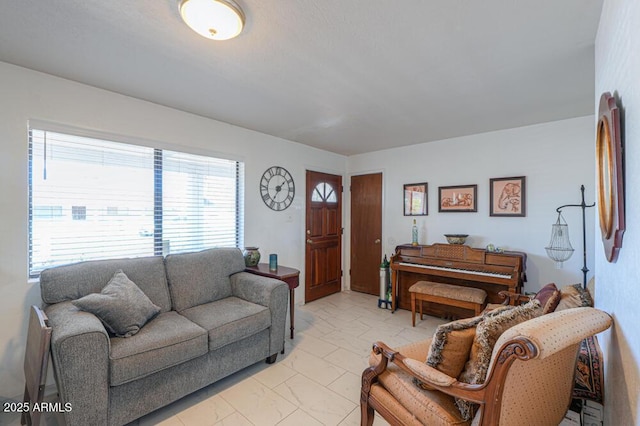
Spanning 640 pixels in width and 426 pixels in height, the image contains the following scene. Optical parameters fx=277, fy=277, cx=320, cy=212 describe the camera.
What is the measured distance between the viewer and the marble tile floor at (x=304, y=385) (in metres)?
1.87

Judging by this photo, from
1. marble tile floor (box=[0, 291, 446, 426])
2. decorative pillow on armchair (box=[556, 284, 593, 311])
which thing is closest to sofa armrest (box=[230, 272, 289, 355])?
marble tile floor (box=[0, 291, 446, 426])

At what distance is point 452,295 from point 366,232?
73.1 inches

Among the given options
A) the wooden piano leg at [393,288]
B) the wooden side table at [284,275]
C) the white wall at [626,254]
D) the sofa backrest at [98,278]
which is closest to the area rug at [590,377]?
the white wall at [626,254]

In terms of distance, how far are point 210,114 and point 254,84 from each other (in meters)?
0.97

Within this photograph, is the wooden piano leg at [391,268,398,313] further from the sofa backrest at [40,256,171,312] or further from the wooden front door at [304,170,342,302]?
the sofa backrest at [40,256,171,312]

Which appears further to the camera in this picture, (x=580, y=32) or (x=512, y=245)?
(x=512, y=245)

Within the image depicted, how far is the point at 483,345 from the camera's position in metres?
1.13

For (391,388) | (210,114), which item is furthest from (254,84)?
(391,388)

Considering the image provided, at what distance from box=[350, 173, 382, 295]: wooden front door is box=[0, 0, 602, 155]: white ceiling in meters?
1.83

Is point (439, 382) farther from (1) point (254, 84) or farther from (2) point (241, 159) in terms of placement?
(2) point (241, 159)

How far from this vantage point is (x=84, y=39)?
1.71 metres

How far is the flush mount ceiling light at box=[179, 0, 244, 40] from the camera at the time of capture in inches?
53.8

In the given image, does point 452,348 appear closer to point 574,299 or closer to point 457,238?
point 574,299

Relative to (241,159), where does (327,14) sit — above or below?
above
